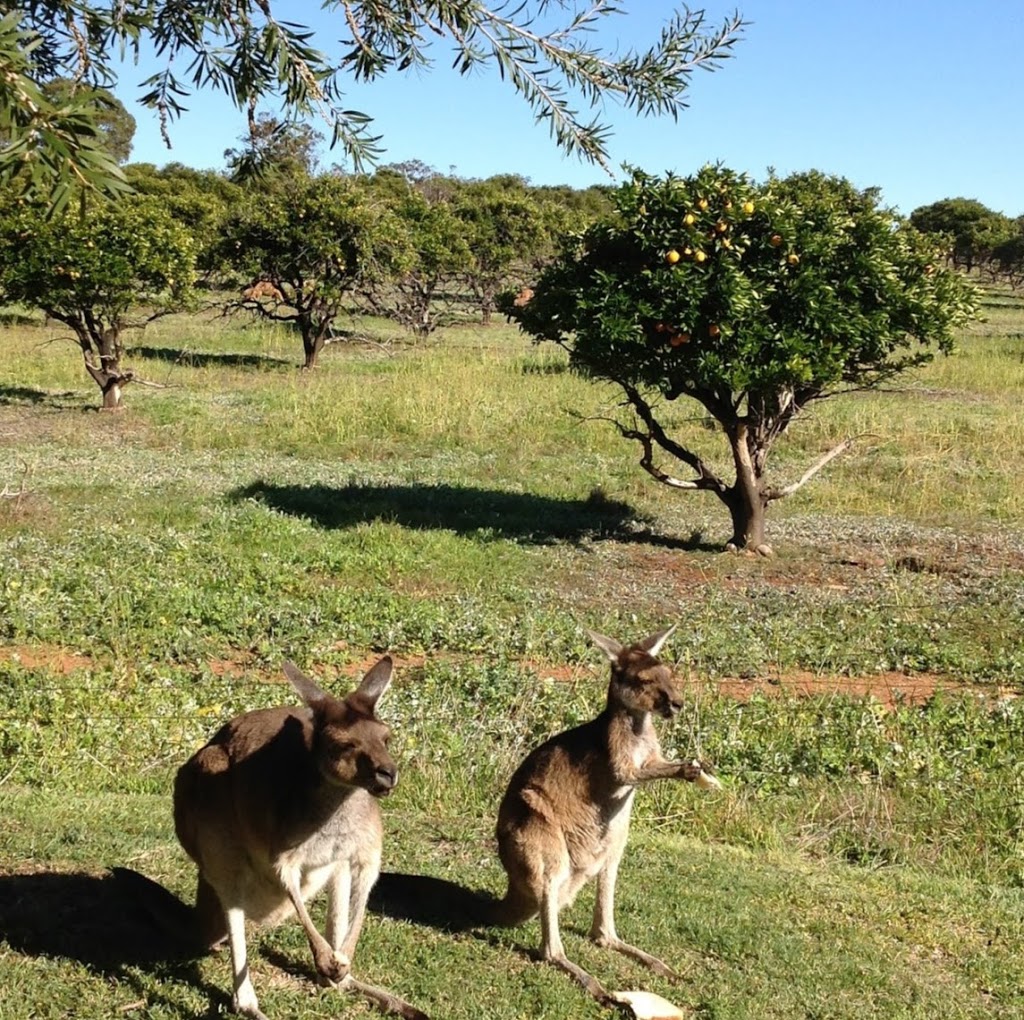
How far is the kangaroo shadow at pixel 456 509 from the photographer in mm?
12812

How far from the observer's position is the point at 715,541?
42.3 ft

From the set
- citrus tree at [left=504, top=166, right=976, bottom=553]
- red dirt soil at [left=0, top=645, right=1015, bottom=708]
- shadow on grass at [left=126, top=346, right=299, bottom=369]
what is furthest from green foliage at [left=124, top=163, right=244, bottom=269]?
red dirt soil at [left=0, top=645, right=1015, bottom=708]

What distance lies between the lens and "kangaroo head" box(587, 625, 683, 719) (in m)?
4.04

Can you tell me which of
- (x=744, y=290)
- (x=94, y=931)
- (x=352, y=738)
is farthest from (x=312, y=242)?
(x=352, y=738)

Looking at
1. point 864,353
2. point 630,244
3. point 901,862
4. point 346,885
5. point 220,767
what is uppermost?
point 630,244

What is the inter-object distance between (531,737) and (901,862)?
7.89 ft

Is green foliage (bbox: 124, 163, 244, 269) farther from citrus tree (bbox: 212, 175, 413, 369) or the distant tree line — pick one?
the distant tree line

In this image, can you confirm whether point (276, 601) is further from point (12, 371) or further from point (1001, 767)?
point (12, 371)

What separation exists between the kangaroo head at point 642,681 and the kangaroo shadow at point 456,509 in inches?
319

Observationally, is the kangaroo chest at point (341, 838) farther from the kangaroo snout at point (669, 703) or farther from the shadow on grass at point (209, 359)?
the shadow on grass at point (209, 359)

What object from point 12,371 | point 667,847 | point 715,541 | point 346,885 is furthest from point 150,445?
point 346,885

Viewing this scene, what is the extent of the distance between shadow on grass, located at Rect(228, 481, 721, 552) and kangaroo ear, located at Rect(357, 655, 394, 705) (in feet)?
29.3

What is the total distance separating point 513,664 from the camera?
8.59m

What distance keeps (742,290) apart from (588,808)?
318 inches
